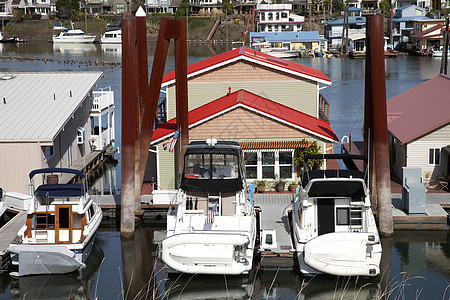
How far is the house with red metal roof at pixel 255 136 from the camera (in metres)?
27.5

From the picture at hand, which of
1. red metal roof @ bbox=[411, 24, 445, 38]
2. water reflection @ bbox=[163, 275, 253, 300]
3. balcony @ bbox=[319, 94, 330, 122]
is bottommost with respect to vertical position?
water reflection @ bbox=[163, 275, 253, 300]

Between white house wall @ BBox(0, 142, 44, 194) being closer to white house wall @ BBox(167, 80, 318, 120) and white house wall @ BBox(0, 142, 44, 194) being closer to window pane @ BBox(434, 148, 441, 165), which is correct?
white house wall @ BBox(167, 80, 318, 120)

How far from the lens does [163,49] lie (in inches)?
1032

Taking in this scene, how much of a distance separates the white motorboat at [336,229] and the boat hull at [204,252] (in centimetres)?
189

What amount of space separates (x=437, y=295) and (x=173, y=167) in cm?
1234

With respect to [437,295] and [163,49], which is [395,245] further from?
[163,49]

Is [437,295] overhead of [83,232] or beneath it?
beneath

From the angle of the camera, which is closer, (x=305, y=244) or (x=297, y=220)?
(x=305, y=244)

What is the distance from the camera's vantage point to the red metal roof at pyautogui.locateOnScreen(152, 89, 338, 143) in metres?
27.5

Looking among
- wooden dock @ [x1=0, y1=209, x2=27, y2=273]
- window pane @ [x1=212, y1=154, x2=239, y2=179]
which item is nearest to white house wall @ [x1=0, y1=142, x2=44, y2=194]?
wooden dock @ [x1=0, y1=209, x2=27, y2=273]

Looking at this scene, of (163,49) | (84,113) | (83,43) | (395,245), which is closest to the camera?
(395,245)

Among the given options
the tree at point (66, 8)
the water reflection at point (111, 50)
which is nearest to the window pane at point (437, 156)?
the water reflection at point (111, 50)

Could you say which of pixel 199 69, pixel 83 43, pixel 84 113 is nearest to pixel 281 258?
pixel 199 69

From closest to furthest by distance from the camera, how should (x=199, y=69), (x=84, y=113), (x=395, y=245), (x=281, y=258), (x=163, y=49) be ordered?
(x=281, y=258) < (x=395, y=245) < (x=163, y=49) < (x=199, y=69) < (x=84, y=113)
